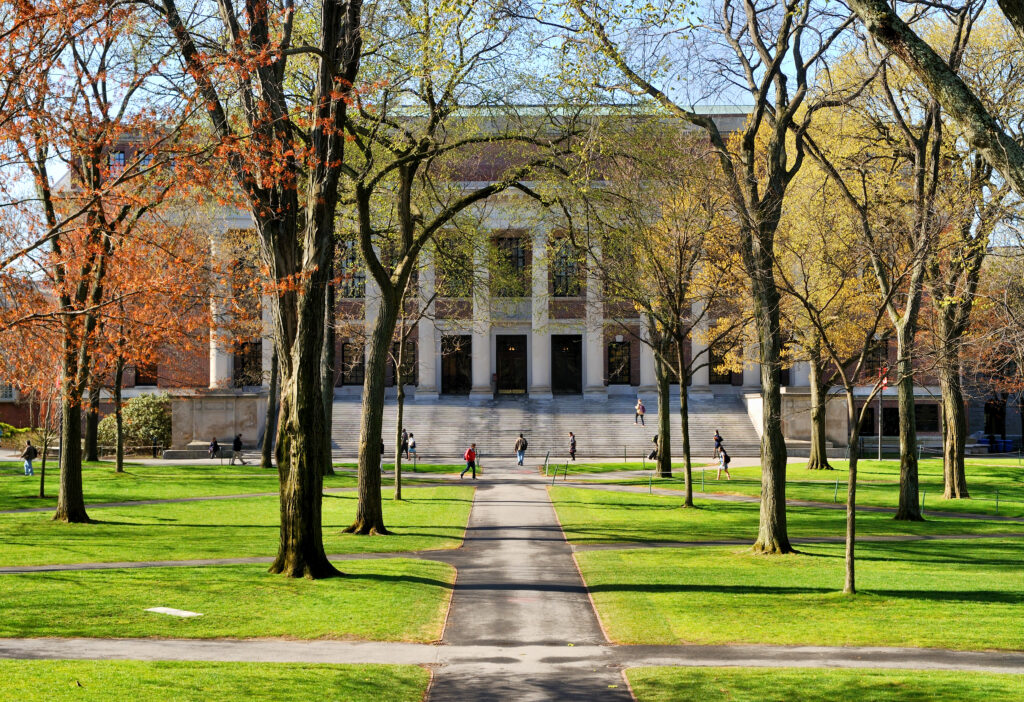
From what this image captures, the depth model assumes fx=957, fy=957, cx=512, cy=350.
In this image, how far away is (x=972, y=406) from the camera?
65812 millimetres

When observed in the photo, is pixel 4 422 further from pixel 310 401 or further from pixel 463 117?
pixel 310 401

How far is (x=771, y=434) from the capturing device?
19062mm

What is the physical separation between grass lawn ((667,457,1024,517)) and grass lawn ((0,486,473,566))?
12328 mm

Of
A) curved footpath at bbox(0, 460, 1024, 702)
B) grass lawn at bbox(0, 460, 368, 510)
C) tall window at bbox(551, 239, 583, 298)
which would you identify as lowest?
curved footpath at bbox(0, 460, 1024, 702)

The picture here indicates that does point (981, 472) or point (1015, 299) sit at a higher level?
point (1015, 299)

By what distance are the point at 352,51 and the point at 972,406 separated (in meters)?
60.3

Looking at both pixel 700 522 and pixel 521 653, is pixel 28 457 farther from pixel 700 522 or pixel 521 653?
pixel 521 653

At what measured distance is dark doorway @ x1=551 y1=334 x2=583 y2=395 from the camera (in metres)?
64.5

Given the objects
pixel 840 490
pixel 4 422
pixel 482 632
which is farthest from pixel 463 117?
pixel 4 422

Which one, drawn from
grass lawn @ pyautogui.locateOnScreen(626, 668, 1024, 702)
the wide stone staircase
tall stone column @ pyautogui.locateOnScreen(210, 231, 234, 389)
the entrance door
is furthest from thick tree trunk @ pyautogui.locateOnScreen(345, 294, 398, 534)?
the entrance door

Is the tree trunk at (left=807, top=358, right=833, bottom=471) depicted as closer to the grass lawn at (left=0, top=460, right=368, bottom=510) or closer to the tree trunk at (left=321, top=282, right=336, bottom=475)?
the grass lawn at (left=0, top=460, right=368, bottom=510)

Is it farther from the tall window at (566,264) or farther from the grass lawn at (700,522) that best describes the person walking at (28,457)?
the tall window at (566,264)

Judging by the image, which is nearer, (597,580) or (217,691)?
(217,691)

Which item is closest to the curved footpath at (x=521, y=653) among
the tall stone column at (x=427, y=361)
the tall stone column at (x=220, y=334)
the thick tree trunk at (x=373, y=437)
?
the thick tree trunk at (x=373, y=437)
